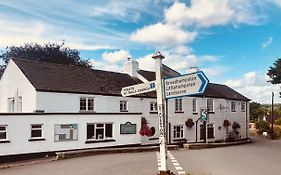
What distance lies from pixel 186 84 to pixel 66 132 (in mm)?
16693

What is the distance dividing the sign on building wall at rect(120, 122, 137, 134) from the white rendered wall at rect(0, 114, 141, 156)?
0.28 meters

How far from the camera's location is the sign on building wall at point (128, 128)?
27814 millimetres

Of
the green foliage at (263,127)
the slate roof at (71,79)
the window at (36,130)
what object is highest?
the slate roof at (71,79)

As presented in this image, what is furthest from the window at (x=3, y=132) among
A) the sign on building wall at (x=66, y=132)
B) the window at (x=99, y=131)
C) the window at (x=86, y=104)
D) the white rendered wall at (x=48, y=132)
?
the window at (x=86, y=104)

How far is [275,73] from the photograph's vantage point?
48.1 m

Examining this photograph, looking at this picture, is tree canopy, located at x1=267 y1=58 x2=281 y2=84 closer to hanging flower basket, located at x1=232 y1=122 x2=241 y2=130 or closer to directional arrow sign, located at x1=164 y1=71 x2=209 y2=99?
hanging flower basket, located at x1=232 y1=122 x2=241 y2=130

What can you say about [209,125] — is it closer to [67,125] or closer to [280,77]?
[280,77]

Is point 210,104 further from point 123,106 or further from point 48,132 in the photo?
point 48,132

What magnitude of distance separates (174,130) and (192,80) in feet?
90.9

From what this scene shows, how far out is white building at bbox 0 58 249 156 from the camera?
2261 cm

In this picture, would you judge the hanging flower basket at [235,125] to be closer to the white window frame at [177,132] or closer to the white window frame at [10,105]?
the white window frame at [177,132]

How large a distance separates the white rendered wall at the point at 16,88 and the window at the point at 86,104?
422 centimetres

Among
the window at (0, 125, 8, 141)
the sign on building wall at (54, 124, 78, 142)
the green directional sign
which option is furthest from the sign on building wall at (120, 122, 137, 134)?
the green directional sign

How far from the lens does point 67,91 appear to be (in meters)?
27.2
